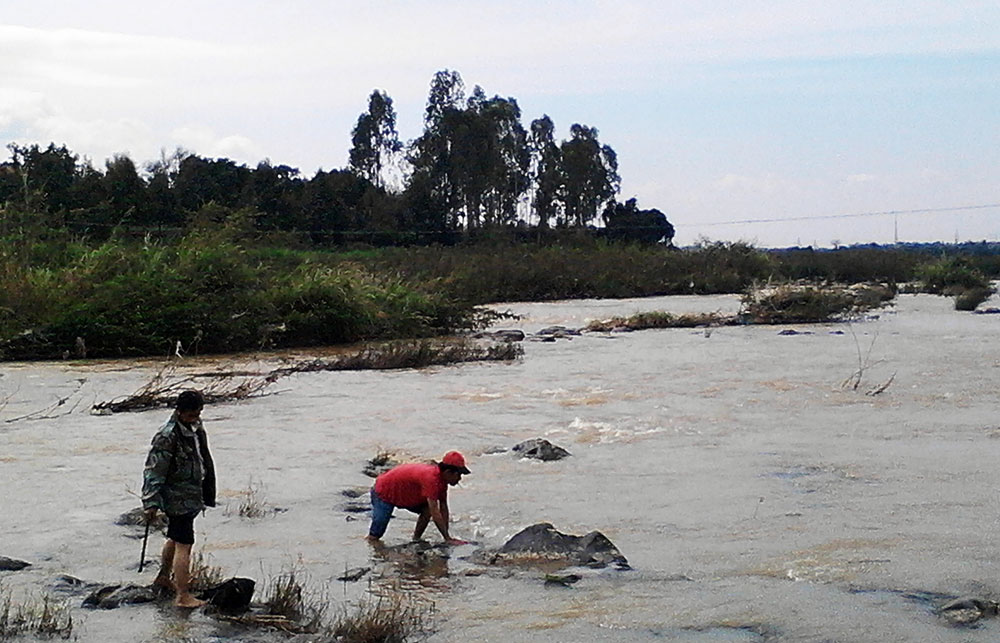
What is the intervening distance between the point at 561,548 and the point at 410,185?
215 ft

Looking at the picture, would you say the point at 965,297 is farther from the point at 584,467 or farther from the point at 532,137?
the point at 532,137

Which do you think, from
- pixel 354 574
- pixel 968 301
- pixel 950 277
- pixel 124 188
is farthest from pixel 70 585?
pixel 950 277

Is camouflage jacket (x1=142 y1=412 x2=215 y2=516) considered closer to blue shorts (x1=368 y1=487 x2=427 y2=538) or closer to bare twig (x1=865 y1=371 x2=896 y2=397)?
blue shorts (x1=368 y1=487 x2=427 y2=538)

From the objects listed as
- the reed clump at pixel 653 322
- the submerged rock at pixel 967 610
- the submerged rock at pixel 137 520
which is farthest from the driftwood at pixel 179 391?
the reed clump at pixel 653 322

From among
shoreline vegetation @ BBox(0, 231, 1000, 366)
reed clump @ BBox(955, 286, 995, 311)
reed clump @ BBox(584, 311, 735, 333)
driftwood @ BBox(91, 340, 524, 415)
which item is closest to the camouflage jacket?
driftwood @ BBox(91, 340, 524, 415)

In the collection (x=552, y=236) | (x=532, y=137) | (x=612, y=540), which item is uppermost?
(x=532, y=137)

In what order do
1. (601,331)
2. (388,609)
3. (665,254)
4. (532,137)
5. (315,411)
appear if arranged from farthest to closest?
(532,137) → (665,254) → (601,331) → (315,411) → (388,609)

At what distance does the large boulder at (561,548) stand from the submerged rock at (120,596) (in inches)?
100

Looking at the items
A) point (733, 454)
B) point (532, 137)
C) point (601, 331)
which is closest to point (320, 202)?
point (532, 137)

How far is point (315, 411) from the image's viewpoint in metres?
17.9

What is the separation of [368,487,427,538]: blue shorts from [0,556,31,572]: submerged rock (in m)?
2.60

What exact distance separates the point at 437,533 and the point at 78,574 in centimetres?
286

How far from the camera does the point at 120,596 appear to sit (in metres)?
7.92

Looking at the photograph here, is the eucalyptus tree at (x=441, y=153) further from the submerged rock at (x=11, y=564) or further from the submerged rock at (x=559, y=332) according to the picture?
the submerged rock at (x=11, y=564)
